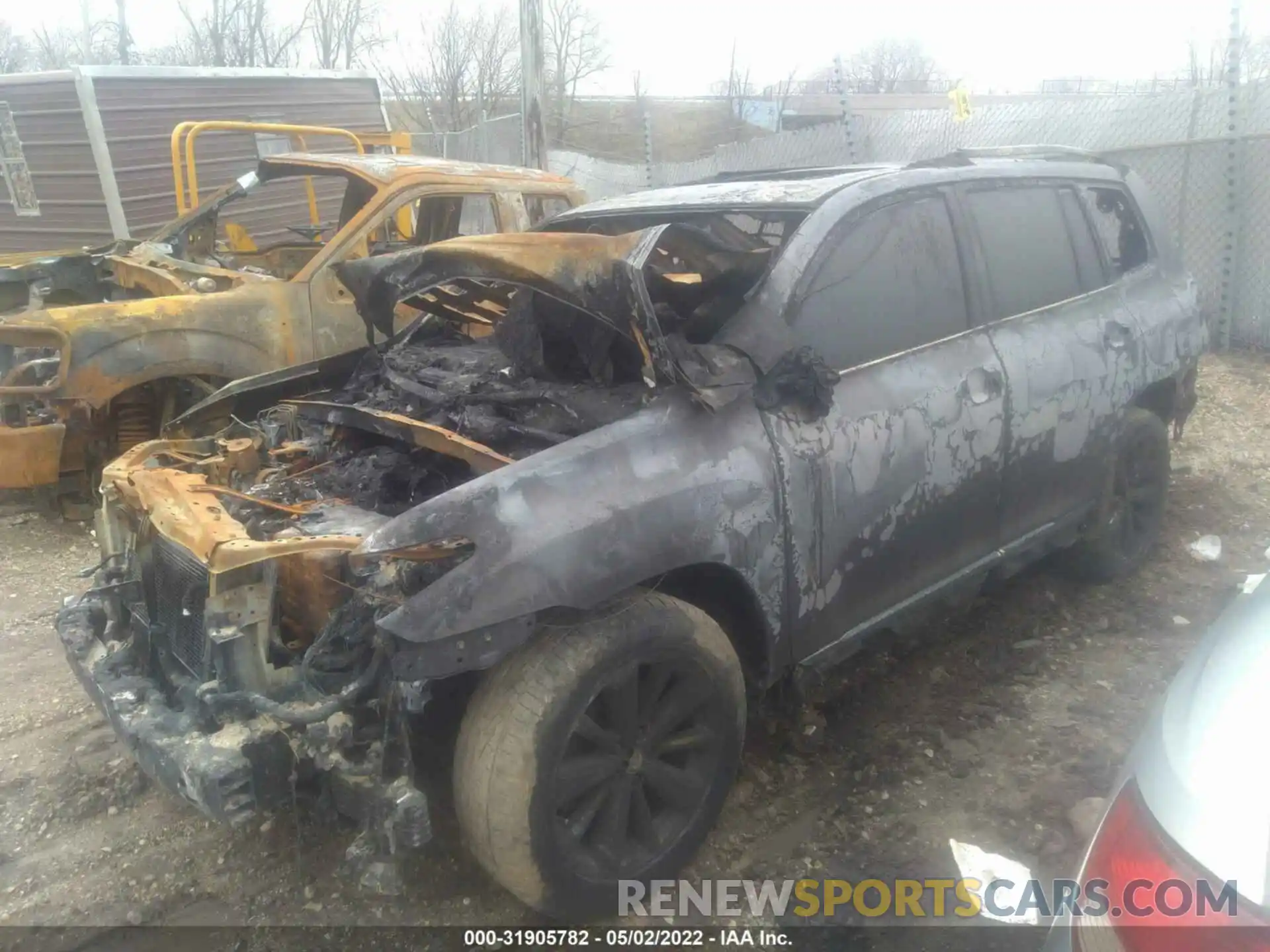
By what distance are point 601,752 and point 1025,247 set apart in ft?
8.11

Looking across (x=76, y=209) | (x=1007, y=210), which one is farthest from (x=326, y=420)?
(x=76, y=209)

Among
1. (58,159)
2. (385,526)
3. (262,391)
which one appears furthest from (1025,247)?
(58,159)

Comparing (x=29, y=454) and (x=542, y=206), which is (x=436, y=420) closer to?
(x=29, y=454)

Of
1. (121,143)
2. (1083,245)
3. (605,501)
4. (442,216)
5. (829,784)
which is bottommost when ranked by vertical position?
(829,784)

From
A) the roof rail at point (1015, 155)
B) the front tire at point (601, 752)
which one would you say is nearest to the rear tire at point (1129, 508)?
the roof rail at point (1015, 155)

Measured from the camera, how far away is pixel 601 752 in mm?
2385

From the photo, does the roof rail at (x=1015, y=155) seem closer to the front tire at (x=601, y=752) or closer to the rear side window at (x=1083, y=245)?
the rear side window at (x=1083, y=245)

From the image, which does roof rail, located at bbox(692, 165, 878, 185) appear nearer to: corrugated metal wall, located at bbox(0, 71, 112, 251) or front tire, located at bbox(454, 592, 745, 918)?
front tire, located at bbox(454, 592, 745, 918)

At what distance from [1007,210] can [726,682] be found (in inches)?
83.9

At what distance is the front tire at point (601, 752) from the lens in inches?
87.1

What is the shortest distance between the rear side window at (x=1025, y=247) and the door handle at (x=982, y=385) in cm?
28

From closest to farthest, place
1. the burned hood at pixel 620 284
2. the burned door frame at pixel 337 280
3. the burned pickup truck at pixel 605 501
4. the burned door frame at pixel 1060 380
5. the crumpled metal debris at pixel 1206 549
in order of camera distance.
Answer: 1. the burned pickup truck at pixel 605 501
2. the burned hood at pixel 620 284
3. the burned door frame at pixel 1060 380
4. the crumpled metal debris at pixel 1206 549
5. the burned door frame at pixel 337 280

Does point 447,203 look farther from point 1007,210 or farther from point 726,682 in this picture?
point 726,682

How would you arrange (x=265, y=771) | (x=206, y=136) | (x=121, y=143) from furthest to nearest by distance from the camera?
(x=206, y=136) → (x=121, y=143) → (x=265, y=771)
